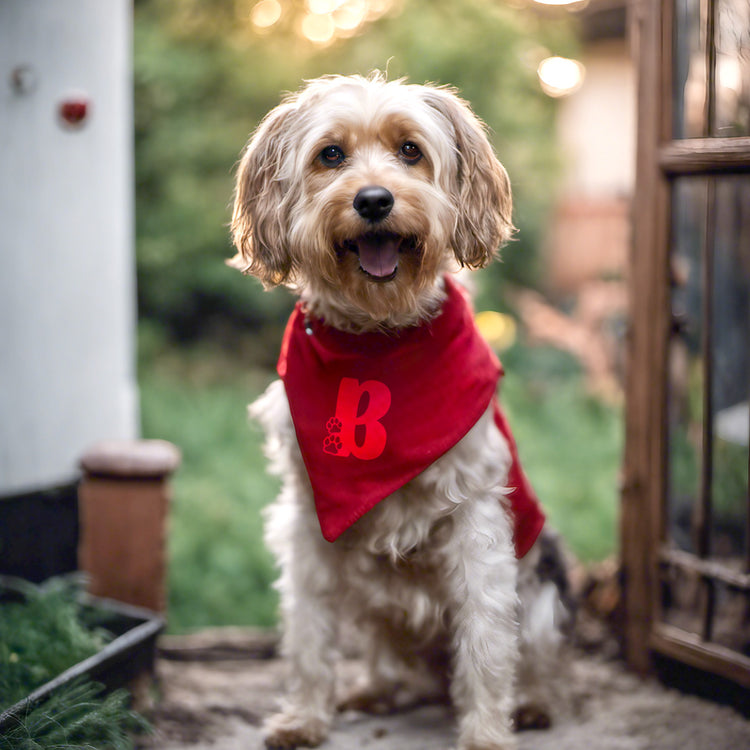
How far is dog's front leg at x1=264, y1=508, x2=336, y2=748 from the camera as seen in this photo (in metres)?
2.67

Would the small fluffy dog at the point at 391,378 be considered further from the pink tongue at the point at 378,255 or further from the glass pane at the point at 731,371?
the glass pane at the point at 731,371

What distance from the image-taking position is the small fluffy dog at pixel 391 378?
2.34 m

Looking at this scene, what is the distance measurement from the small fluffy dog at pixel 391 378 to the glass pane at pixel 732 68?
1.00m

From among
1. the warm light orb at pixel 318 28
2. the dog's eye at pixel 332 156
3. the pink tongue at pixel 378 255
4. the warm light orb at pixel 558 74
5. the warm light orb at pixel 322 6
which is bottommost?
the pink tongue at pixel 378 255

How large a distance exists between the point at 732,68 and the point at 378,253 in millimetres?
1559

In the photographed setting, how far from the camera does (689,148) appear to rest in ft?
9.40

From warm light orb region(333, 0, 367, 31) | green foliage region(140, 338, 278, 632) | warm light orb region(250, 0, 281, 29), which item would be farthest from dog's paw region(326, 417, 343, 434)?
warm light orb region(250, 0, 281, 29)

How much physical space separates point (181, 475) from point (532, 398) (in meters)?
3.21

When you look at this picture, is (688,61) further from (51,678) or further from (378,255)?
(51,678)

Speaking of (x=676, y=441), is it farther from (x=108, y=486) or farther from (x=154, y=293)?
(x=154, y=293)

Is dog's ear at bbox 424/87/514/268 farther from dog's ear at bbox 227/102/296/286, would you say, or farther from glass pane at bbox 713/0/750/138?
glass pane at bbox 713/0/750/138

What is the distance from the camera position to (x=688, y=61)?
3.56m

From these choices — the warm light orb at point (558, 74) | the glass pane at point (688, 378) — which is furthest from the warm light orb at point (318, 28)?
the glass pane at point (688, 378)

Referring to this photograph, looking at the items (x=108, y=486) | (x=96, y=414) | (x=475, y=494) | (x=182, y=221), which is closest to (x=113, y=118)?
(x=96, y=414)
